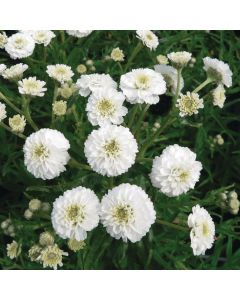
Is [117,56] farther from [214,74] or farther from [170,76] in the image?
[214,74]

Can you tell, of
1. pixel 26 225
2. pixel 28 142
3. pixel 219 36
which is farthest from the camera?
pixel 219 36

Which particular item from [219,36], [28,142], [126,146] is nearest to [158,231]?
[126,146]

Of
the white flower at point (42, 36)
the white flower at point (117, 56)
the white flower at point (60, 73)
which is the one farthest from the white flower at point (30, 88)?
the white flower at point (117, 56)

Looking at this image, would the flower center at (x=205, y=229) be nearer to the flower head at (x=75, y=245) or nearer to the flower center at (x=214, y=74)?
the flower head at (x=75, y=245)

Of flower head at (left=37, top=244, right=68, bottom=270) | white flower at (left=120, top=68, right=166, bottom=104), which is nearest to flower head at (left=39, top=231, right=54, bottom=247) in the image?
flower head at (left=37, top=244, right=68, bottom=270)

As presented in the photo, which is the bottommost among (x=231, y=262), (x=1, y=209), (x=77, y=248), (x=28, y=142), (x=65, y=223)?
(x=1, y=209)

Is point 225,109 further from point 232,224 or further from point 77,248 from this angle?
point 77,248
